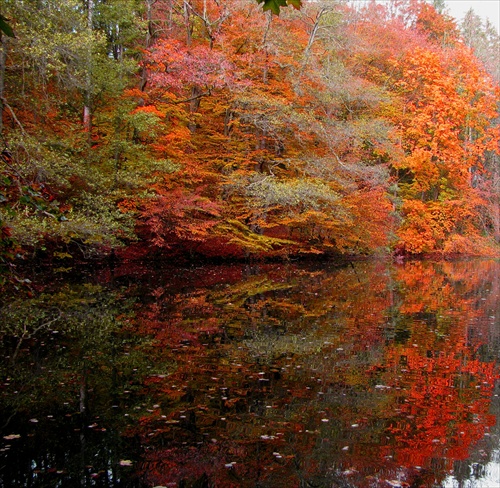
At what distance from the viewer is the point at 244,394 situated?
5727mm

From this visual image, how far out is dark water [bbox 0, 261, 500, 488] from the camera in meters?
4.14

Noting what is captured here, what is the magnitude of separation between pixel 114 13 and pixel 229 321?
1304 centimetres

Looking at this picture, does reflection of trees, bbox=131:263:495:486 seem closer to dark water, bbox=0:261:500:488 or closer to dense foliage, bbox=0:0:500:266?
dark water, bbox=0:261:500:488

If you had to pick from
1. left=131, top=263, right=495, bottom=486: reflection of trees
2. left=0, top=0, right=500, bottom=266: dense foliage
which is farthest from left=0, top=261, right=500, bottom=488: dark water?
left=0, top=0, right=500, bottom=266: dense foliage

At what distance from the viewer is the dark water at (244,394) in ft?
13.6

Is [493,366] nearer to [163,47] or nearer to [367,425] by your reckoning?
[367,425]

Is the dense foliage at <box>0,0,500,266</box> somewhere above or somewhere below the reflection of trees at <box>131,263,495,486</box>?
above

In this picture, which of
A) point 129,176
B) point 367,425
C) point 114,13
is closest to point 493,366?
point 367,425

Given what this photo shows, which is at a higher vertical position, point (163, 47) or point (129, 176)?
point (163, 47)

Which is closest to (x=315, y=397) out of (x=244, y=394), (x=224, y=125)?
(x=244, y=394)

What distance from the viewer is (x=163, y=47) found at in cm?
1756

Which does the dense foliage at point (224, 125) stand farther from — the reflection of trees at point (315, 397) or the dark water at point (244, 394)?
the reflection of trees at point (315, 397)

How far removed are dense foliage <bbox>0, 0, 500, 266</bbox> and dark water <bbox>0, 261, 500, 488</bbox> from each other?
4.14m

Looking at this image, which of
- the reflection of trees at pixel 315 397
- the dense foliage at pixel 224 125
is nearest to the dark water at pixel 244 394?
the reflection of trees at pixel 315 397
